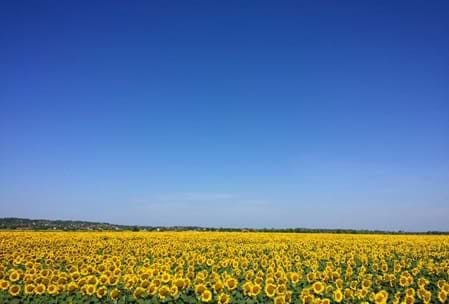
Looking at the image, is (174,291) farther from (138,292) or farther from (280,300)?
(280,300)

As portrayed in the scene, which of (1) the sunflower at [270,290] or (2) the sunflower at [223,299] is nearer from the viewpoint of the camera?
(2) the sunflower at [223,299]

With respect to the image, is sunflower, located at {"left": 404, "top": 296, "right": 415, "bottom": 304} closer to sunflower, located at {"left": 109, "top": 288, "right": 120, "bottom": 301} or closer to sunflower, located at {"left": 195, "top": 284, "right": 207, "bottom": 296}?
sunflower, located at {"left": 195, "top": 284, "right": 207, "bottom": 296}

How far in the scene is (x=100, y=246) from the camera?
25.5 m

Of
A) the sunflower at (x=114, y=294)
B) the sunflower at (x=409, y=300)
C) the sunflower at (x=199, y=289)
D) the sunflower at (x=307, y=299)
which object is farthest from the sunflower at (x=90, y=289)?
the sunflower at (x=409, y=300)

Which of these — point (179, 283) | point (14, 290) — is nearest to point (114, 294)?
point (179, 283)

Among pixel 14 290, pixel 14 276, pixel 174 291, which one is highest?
pixel 14 276

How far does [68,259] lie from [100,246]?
284 inches

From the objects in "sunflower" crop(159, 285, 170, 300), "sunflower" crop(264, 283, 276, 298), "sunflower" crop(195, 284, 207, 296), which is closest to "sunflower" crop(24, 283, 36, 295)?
"sunflower" crop(159, 285, 170, 300)

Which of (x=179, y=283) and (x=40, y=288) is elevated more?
(x=179, y=283)

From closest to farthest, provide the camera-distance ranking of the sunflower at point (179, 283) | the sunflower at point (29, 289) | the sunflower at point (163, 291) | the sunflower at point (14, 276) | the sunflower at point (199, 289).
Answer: the sunflower at point (163, 291)
the sunflower at point (199, 289)
the sunflower at point (179, 283)
the sunflower at point (29, 289)
the sunflower at point (14, 276)

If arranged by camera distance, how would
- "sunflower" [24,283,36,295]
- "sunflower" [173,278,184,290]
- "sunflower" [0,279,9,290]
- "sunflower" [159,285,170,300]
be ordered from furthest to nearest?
"sunflower" [0,279,9,290] → "sunflower" [24,283,36,295] → "sunflower" [173,278,184,290] → "sunflower" [159,285,170,300]

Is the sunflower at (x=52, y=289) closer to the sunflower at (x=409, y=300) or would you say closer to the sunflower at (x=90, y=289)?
the sunflower at (x=90, y=289)

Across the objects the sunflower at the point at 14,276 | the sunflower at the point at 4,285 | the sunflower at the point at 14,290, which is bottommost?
the sunflower at the point at 14,290

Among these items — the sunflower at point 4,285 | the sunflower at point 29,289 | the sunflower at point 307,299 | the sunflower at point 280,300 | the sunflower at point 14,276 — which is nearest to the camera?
the sunflower at point 280,300
